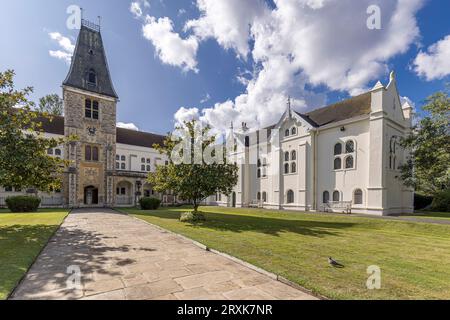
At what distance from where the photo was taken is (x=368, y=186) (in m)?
19.1

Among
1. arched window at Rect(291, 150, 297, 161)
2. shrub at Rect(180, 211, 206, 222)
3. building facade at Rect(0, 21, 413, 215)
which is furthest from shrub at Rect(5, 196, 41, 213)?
arched window at Rect(291, 150, 297, 161)

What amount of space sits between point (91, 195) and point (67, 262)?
30512 millimetres

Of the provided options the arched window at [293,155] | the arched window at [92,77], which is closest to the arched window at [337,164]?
the arched window at [293,155]

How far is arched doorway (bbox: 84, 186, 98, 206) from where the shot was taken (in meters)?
31.7

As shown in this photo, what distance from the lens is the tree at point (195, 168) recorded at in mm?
13602

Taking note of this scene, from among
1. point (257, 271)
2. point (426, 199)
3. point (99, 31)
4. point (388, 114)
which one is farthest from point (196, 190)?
point (99, 31)

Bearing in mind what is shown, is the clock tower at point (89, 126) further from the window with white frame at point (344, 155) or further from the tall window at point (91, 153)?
the window with white frame at point (344, 155)

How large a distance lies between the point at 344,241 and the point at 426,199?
3010cm

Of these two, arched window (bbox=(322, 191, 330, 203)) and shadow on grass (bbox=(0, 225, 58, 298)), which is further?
arched window (bbox=(322, 191, 330, 203))

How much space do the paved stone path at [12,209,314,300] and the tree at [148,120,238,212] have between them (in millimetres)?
6026

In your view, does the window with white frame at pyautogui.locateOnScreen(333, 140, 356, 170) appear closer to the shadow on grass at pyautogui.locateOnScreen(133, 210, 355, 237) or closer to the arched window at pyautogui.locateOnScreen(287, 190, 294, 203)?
the arched window at pyautogui.locateOnScreen(287, 190, 294, 203)

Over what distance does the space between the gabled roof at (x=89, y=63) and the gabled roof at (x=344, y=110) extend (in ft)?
98.3

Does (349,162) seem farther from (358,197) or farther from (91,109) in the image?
(91,109)
